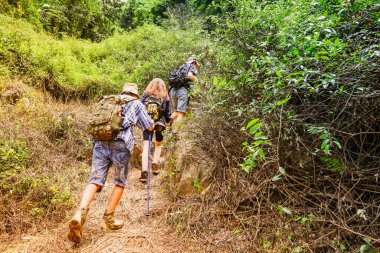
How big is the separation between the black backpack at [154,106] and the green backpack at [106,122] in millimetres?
1814

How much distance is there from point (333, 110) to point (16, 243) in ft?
13.2

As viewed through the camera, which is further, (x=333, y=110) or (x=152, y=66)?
(x=152, y=66)

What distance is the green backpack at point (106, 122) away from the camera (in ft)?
10.3

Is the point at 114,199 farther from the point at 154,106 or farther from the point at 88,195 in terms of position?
the point at 154,106

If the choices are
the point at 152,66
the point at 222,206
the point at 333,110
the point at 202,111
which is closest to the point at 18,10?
the point at 152,66

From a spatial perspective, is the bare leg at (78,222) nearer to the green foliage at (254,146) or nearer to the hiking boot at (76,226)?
the hiking boot at (76,226)

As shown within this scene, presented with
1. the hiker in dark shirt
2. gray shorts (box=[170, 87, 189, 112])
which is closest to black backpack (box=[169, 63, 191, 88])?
the hiker in dark shirt

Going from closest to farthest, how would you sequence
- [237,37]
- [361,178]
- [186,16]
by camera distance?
[361,178] → [237,37] → [186,16]

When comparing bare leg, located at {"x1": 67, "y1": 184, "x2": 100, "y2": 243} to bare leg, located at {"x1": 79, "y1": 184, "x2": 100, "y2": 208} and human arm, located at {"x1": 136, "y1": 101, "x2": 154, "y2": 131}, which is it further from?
human arm, located at {"x1": 136, "y1": 101, "x2": 154, "y2": 131}

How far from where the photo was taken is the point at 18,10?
29.7 feet

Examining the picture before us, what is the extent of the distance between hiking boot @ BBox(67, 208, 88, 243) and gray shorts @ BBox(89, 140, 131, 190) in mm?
536

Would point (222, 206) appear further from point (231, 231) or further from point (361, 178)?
point (361, 178)

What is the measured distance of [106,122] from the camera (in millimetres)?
3146

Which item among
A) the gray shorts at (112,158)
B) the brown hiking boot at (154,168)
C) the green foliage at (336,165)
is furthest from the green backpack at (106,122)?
the green foliage at (336,165)
